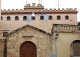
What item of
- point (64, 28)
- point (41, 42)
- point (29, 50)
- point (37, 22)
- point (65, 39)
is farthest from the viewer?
point (37, 22)

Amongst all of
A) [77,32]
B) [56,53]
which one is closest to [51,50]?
[56,53]

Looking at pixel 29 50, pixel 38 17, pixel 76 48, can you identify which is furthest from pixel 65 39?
pixel 38 17

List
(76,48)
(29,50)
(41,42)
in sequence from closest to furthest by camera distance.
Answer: (76,48) → (41,42) → (29,50)

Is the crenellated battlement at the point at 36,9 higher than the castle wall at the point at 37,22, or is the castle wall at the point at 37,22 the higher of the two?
the crenellated battlement at the point at 36,9

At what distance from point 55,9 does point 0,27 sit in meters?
11.7

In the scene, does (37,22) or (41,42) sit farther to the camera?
(37,22)

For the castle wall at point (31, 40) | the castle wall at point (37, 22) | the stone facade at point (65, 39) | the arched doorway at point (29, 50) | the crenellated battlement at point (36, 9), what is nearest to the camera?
the stone facade at point (65, 39)

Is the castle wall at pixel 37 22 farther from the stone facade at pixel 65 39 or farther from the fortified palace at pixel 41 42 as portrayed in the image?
the stone facade at pixel 65 39

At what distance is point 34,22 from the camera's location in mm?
56750

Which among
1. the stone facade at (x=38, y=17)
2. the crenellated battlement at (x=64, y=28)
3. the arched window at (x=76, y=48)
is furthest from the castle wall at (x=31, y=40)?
the stone facade at (x=38, y=17)

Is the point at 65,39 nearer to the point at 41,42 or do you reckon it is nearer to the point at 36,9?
the point at 41,42

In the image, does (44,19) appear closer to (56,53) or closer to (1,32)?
(1,32)

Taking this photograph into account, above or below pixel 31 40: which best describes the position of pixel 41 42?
below

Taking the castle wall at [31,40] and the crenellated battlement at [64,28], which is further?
the castle wall at [31,40]
